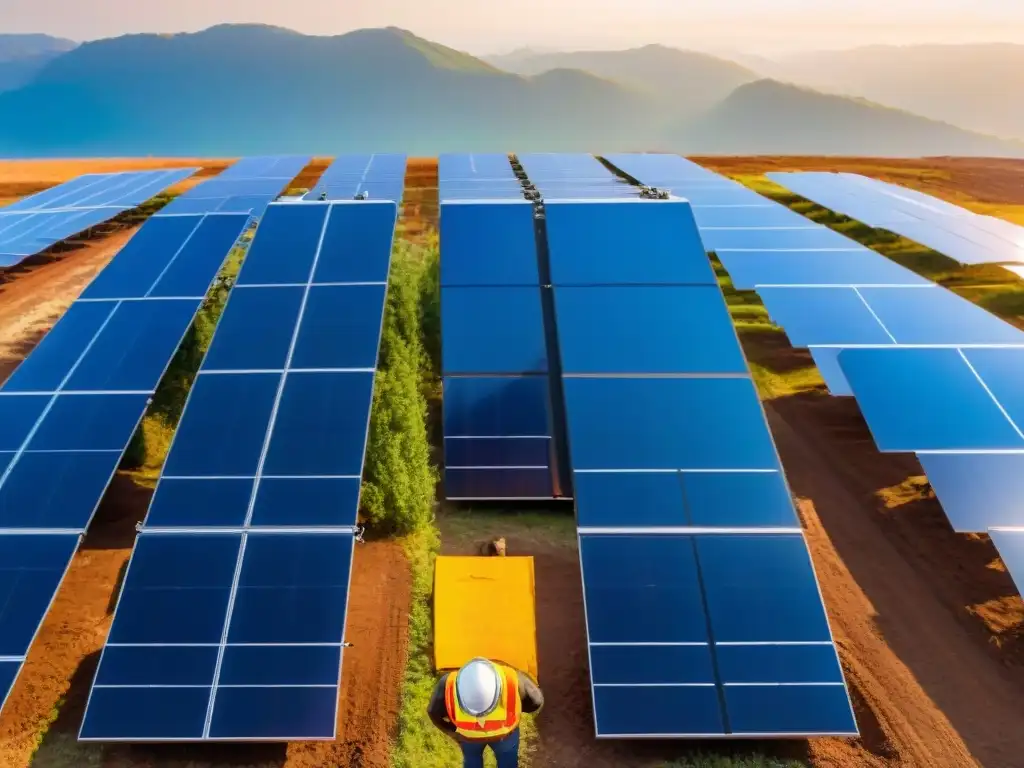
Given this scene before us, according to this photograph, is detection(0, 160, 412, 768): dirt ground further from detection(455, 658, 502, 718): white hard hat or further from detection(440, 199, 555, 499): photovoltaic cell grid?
detection(455, 658, 502, 718): white hard hat

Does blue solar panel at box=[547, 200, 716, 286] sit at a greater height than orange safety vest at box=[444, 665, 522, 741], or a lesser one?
greater

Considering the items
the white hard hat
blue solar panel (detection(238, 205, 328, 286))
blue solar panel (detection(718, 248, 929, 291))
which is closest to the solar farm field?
blue solar panel (detection(718, 248, 929, 291))

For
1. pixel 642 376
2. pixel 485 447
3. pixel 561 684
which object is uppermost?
pixel 642 376

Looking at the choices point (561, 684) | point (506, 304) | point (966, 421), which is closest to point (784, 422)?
point (966, 421)

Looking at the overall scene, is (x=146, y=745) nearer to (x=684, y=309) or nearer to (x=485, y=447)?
(x=485, y=447)

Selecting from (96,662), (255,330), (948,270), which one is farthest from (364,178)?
(948,270)

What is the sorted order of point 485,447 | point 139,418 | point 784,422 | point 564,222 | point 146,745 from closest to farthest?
point 146,745 → point 139,418 → point 485,447 → point 564,222 → point 784,422
